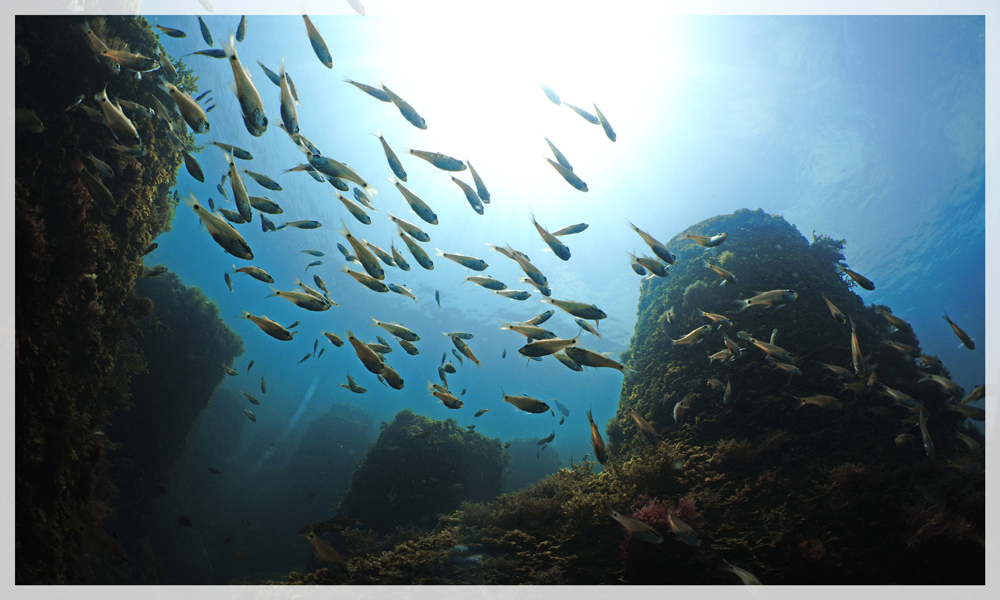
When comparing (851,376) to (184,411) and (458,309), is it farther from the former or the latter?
(458,309)

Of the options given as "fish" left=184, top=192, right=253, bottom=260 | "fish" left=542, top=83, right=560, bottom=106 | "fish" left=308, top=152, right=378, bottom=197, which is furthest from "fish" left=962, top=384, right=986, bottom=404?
"fish" left=184, top=192, right=253, bottom=260

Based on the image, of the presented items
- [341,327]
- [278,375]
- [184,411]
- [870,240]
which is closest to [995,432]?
[870,240]

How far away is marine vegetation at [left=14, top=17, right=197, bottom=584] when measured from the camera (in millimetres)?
3760

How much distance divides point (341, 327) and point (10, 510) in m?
54.8

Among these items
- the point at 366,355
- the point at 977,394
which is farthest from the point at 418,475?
the point at 977,394

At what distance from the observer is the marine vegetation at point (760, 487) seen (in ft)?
13.2

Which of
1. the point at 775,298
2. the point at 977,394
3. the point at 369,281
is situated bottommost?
the point at 369,281

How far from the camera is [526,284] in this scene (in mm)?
13469

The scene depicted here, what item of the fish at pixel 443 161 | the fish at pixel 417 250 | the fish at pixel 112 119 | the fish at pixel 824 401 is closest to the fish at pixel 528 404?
the fish at pixel 417 250

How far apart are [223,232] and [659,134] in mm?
19635

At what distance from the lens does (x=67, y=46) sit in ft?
14.4

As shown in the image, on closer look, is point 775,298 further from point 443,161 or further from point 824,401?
point 443,161

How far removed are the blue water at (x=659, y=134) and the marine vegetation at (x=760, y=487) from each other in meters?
9.84

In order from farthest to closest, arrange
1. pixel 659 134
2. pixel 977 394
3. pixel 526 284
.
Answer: pixel 659 134
pixel 526 284
pixel 977 394
